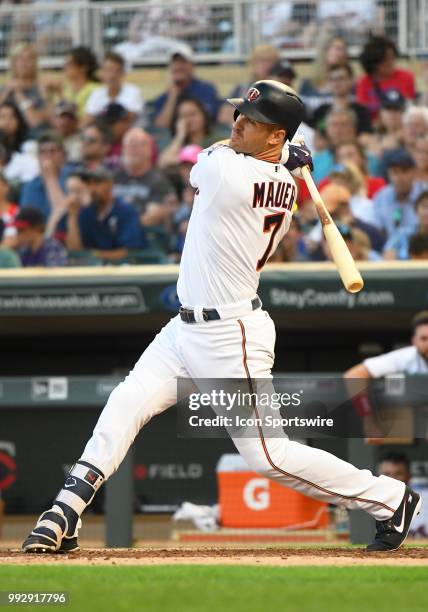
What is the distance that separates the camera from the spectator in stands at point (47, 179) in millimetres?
10305

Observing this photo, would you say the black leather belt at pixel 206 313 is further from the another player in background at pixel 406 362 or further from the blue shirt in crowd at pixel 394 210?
the blue shirt in crowd at pixel 394 210

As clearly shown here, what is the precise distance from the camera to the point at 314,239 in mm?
9211

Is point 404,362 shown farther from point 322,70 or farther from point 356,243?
point 322,70

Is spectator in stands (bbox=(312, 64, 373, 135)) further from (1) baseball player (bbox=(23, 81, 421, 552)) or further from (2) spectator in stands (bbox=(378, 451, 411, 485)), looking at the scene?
(1) baseball player (bbox=(23, 81, 421, 552))

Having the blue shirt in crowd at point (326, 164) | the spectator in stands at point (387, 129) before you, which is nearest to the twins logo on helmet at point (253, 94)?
the blue shirt in crowd at point (326, 164)

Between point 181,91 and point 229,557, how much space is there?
6.90 m

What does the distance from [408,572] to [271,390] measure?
929 mm

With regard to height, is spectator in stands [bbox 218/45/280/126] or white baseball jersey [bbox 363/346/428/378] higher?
spectator in stands [bbox 218/45/280/126]

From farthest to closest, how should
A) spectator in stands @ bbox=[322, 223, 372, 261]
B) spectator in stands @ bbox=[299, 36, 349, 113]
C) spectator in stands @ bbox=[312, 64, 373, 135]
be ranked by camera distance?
spectator in stands @ bbox=[299, 36, 349, 113], spectator in stands @ bbox=[312, 64, 373, 135], spectator in stands @ bbox=[322, 223, 372, 261]

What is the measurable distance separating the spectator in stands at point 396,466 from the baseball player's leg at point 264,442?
3344 mm

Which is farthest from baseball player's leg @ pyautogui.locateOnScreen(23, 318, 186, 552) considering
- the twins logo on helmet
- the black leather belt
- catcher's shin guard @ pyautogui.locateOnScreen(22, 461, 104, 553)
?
the twins logo on helmet

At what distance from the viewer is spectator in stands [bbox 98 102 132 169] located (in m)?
10.9

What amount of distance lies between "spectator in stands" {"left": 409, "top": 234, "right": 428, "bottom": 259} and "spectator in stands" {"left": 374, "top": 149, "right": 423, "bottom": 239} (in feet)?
2.03


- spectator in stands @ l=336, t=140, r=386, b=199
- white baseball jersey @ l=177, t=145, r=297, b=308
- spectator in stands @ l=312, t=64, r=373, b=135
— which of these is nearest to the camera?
white baseball jersey @ l=177, t=145, r=297, b=308
